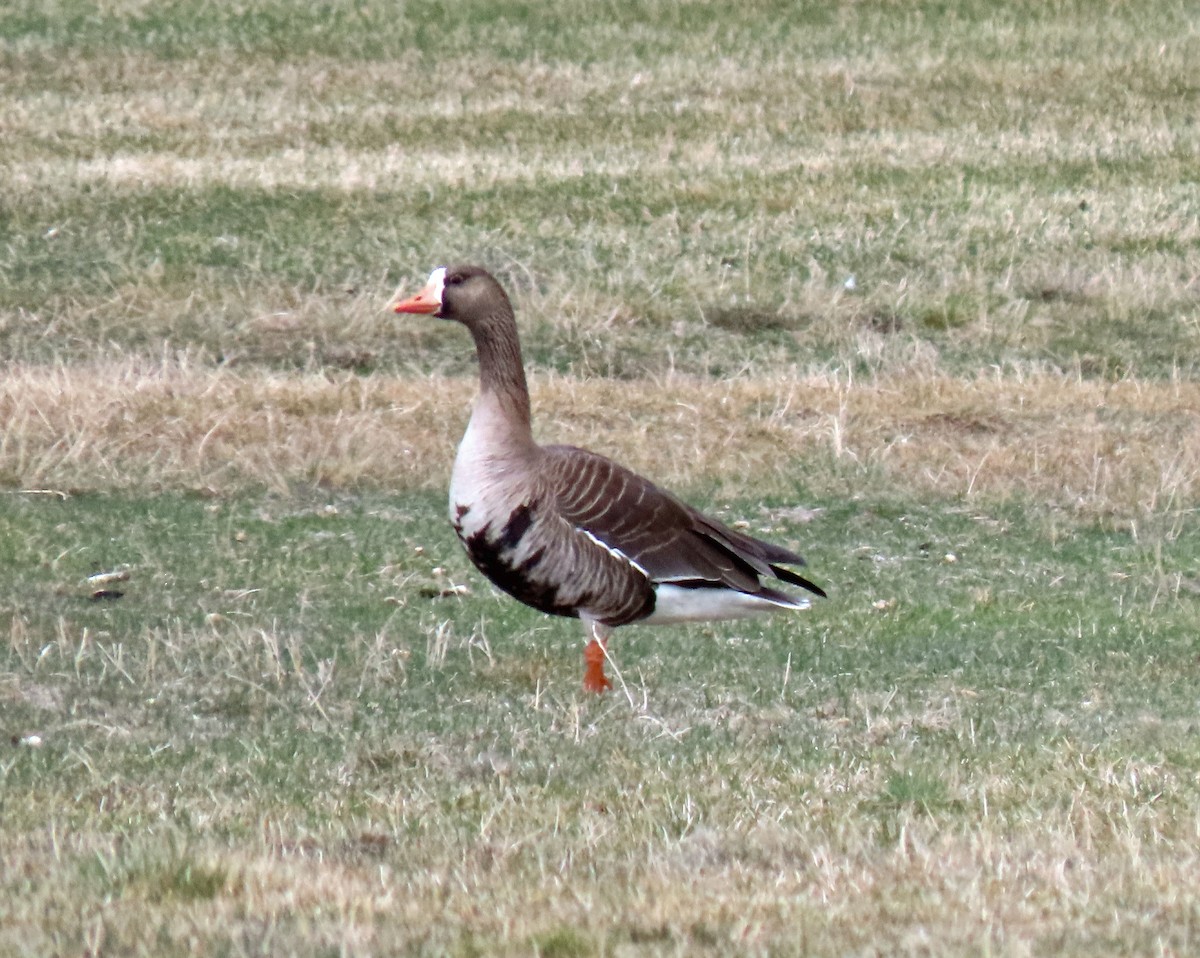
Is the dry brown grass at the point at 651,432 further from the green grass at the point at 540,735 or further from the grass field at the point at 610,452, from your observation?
the green grass at the point at 540,735

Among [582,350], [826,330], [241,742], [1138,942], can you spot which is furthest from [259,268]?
[1138,942]

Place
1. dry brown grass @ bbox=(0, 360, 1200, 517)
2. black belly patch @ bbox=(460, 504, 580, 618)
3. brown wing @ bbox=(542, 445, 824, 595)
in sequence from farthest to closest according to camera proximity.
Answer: dry brown grass @ bbox=(0, 360, 1200, 517)
brown wing @ bbox=(542, 445, 824, 595)
black belly patch @ bbox=(460, 504, 580, 618)

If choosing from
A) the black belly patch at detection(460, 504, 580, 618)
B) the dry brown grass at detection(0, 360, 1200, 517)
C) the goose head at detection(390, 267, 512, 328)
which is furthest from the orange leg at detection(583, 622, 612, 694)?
the dry brown grass at detection(0, 360, 1200, 517)

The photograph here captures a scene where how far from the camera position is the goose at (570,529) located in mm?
7645

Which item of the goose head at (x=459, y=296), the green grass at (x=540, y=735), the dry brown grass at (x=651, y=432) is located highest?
the goose head at (x=459, y=296)

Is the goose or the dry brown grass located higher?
the goose

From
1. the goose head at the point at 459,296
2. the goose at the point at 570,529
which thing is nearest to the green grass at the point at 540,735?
the goose at the point at 570,529

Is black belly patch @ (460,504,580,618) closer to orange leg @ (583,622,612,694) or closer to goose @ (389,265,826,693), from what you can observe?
goose @ (389,265,826,693)

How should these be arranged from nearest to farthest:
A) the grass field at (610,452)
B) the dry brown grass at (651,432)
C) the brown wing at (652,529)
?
1. the grass field at (610,452)
2. the brown wing at (652,529)
3. the dry brown grass at (651,432)

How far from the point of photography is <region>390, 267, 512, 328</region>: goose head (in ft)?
26.9

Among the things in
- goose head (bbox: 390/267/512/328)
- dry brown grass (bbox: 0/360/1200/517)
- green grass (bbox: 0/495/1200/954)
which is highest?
goose head (bbox: 390/267/512/328)

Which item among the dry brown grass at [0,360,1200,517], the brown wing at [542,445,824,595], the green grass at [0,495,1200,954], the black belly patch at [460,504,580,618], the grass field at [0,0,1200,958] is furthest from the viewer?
the dry brown grass at [0,360,1200,517]

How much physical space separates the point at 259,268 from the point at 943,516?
964 cm

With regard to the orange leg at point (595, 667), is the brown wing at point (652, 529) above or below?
above
